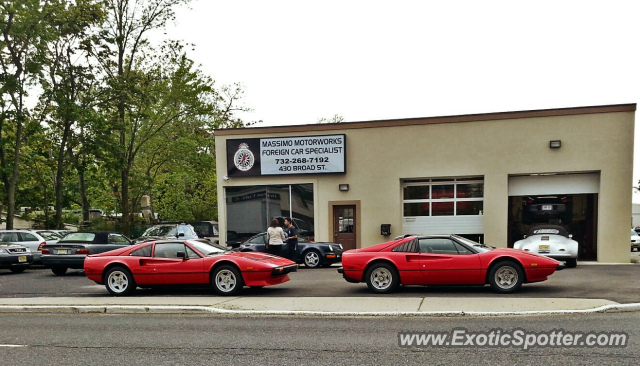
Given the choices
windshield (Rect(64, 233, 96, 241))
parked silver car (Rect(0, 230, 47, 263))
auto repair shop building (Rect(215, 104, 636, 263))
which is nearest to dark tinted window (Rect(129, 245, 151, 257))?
windshield (Rect(64, 233, 96, 241))

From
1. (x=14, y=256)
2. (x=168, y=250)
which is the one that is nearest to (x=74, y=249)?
(x=14, y=256)

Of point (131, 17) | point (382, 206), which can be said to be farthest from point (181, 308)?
point (131, 17)

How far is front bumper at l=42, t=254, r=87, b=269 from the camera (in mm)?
17672

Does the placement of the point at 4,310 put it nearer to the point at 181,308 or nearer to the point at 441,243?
the point at 181,308

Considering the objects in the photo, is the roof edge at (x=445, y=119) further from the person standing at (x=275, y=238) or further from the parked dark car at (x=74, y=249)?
the person standing at (x=275, y=238)

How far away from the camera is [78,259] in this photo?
1767 centimetres

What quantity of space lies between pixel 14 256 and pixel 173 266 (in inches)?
396

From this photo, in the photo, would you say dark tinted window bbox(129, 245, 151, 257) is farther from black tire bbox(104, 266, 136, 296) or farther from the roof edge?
the roof edge

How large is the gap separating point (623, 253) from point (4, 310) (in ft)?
60.9

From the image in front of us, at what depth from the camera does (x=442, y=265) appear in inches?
449

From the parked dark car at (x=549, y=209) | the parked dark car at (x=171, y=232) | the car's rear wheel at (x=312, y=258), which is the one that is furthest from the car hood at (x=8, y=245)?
the parked dark car at (x=549, y=209)

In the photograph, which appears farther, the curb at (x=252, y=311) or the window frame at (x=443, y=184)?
the window frame at (x=443, y=184)

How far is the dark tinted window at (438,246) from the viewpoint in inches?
456

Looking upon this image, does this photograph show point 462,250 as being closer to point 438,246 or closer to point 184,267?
point 438,246
